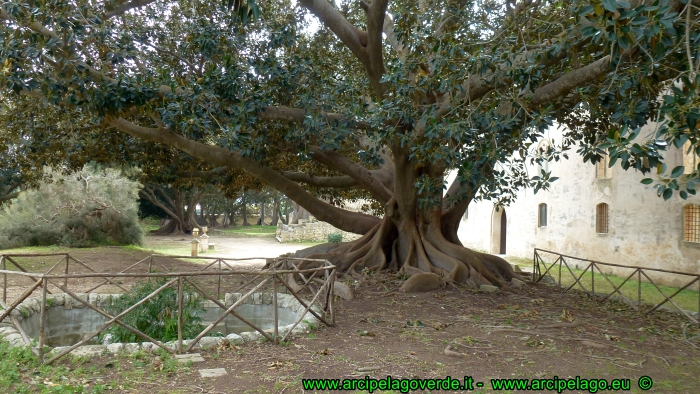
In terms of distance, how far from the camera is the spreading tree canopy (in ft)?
21.1

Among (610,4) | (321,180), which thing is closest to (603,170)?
(321,180)

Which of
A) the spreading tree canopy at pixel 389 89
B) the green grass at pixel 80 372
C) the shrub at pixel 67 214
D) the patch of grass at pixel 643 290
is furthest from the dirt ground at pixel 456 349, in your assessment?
the shrub at pixel 67 214

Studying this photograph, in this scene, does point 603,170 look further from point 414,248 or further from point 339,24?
point 339,24

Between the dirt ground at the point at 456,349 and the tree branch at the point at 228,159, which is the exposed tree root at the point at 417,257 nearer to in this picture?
the tree branch at the point at 228,159

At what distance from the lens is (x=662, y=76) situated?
21.8 feet

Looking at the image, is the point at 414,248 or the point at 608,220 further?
the point at 608,220

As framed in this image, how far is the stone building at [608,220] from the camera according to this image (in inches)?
545

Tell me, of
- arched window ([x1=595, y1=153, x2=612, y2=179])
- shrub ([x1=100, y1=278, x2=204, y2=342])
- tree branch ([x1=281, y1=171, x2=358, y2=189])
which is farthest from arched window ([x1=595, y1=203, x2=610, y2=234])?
shrub ([x1=100, y1=278, x2=204, y2=342])

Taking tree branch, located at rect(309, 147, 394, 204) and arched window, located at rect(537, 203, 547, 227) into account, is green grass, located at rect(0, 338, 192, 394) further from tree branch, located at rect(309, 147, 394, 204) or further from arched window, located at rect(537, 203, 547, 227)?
arched window, located at rect(537, 203, 547, 227)

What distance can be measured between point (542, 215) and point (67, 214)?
60.4ft

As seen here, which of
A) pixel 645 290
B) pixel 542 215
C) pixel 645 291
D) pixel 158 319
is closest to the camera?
pixel 158 319

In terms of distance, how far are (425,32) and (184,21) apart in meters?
6.82

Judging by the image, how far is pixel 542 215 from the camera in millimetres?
20312

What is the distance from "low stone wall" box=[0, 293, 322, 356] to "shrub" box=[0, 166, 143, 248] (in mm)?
12324
